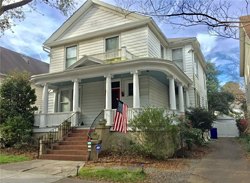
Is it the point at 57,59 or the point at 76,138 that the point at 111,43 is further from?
the point at 76,138

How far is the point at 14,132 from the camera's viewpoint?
13875mm

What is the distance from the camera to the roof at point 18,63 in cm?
2329

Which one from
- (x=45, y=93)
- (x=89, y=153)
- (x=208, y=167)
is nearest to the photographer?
(x=208, y=167)

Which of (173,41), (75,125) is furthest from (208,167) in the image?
(173,41)

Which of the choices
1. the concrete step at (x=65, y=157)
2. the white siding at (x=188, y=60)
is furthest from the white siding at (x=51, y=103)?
the white siding at (x=188, y=60)

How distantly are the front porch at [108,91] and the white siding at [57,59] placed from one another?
158 cm

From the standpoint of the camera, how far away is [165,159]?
1038cm

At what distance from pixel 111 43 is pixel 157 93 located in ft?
14.8

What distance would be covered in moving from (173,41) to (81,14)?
718cm

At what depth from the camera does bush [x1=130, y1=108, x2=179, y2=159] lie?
10250 mm

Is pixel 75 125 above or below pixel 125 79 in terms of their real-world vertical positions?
below

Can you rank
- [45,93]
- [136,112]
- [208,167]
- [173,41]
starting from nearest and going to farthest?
[208,167] → [136,112] → [45,93] → [173,41]

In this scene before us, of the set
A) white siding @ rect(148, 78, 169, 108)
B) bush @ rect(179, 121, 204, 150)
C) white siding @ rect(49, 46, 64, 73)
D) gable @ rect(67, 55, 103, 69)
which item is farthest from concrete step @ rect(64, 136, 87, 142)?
white siding @ rect(49, 46, 64, 73)

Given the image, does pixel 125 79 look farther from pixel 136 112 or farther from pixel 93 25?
pixel 93 25
